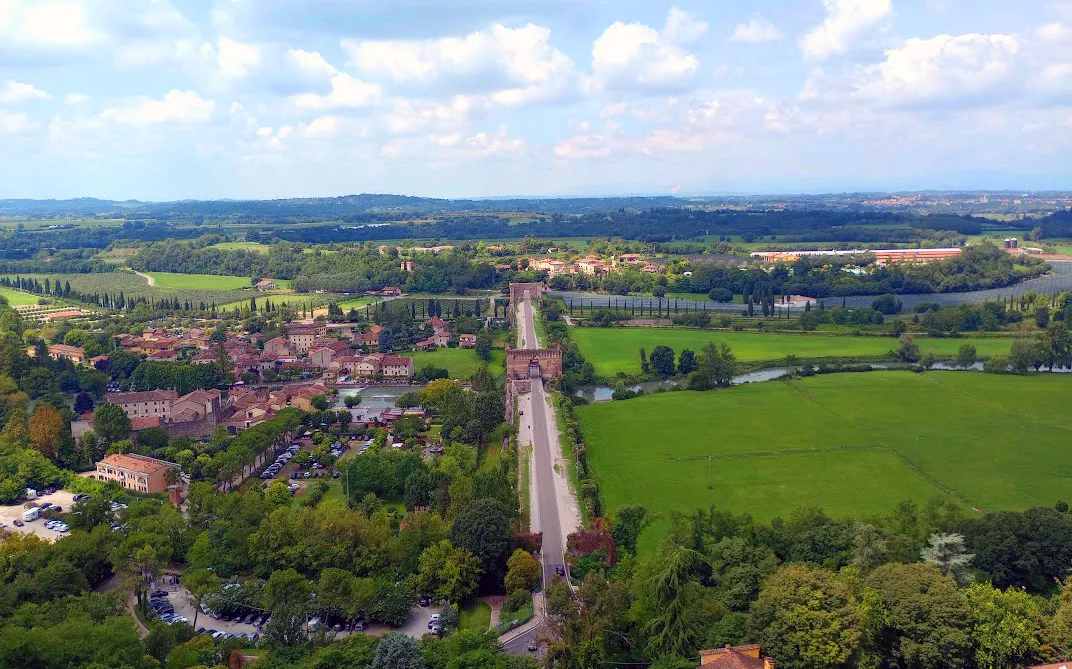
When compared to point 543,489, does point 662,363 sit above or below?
above

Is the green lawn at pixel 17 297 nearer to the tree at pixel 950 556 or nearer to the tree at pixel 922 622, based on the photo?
the tree at pixel 950 556

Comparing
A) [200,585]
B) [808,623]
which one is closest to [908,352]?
[808,623]

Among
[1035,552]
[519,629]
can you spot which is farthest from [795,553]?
[519,629]

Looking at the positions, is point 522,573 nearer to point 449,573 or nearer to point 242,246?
point 449,573

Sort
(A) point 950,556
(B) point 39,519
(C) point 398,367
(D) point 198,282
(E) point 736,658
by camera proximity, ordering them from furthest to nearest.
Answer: (D) point 198,282 < (C) point 398,367 < (B) point 39,519 < (A) point 950,556 < (E) point 736,658

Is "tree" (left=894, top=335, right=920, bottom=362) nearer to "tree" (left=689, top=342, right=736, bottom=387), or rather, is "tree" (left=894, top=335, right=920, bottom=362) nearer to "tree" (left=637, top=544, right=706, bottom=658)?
"tree" (left=689, top=342, right=736, bottom=387)

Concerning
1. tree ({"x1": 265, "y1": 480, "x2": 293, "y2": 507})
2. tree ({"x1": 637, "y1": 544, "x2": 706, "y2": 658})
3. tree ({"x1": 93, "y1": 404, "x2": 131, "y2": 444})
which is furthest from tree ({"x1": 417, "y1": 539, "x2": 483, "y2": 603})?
tree ({"x1": 93, "y1": 404, "x2": 131, "y2": 444})

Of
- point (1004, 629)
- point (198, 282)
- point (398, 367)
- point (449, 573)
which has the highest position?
point (198, 282)

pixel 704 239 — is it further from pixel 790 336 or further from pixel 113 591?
pixel 113 591
